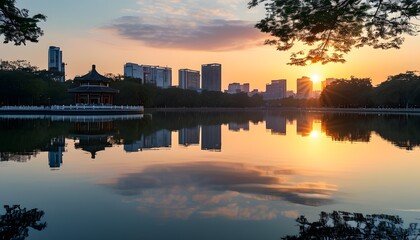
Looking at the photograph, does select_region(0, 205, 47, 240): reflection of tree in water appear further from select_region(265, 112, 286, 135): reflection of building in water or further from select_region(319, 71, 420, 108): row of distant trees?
select_region(319, 71, 420, 108): row of distant trees

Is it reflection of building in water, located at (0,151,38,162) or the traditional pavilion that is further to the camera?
the traditional pavilion

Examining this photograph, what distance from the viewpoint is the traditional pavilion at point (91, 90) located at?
60.9 meters

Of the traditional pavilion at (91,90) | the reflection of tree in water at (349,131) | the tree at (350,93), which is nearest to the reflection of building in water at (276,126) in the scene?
the reflection of tree in water at (349,131)

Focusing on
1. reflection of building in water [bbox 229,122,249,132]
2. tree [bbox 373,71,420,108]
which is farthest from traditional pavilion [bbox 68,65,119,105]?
tree [bbox 373,71,420,108]

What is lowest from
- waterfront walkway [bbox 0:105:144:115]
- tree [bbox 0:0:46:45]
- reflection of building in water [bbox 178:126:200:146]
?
reflection of building in water [bbox 178:126:200:146]

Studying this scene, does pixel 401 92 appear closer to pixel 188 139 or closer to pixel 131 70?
pixel 188 139

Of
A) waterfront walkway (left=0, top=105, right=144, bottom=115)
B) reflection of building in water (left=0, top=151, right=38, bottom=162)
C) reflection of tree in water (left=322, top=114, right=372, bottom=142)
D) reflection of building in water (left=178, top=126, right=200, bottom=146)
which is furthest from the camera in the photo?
waterfront walkway (left=0, top=105, right=144, bottom=115)

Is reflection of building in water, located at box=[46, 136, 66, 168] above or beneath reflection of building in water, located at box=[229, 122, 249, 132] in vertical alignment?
beneath

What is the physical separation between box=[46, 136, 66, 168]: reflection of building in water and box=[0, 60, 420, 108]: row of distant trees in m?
53.0

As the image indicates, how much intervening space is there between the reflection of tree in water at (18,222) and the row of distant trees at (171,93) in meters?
64.9

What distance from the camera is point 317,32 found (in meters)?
7.45

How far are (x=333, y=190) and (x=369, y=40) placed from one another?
3760 mm

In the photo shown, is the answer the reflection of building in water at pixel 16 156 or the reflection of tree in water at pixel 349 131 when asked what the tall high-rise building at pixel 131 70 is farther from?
the reflection of building in water at pixel 16 156

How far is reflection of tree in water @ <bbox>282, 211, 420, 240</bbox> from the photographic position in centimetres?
618
